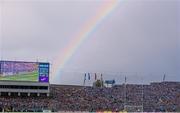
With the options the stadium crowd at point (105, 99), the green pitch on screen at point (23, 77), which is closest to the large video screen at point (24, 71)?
the green pitch on screen at point (23, 77)

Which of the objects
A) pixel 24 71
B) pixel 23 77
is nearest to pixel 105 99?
pixel 23 77

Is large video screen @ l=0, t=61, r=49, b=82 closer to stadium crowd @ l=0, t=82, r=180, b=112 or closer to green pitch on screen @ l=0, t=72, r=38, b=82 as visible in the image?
green pitch on screen @ l=0, t=72, r=38, b=82

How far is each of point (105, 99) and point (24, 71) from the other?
837 inches

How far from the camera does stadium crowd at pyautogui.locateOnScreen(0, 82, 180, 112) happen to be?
116000 mm

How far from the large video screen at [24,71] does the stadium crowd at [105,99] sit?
5.13 metres

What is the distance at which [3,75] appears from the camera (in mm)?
120125

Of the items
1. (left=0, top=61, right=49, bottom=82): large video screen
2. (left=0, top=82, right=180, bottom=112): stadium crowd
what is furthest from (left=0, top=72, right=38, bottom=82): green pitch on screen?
(left=0, top=82, right=180, bottom=112): stadium crowd

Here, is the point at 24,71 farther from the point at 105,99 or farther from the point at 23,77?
the point at 105,99

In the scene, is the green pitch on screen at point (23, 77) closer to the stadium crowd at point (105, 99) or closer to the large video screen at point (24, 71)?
the large video screen at point (24, 71)

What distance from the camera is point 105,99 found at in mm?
128625

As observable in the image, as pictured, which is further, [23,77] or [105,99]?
[105,99]

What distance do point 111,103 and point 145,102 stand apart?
8.16 metres

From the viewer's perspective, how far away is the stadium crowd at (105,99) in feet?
381

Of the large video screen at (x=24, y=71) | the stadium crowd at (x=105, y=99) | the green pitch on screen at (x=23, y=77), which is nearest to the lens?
the stadium crowd at (x=105, y=99)
